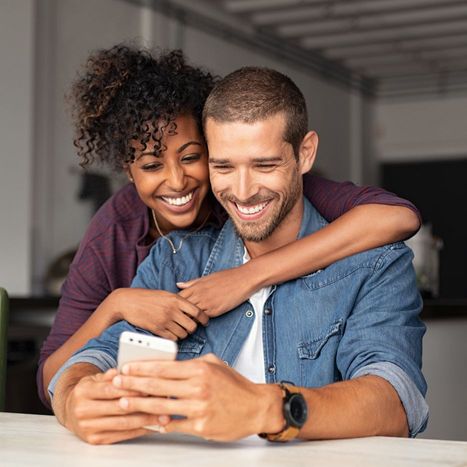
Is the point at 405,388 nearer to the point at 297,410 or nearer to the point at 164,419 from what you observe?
the point at 297,410

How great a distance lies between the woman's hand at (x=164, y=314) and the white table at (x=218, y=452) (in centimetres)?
40

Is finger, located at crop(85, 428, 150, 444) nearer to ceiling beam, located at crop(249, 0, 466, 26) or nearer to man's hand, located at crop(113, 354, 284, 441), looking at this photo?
man's hand, located at crop(113, 354, 284, 441)

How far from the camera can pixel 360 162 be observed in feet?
35.2

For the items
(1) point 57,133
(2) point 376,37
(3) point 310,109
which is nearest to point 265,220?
(1) point 57,133

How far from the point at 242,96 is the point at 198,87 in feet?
1.25

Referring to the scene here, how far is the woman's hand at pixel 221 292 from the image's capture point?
1.96 meters

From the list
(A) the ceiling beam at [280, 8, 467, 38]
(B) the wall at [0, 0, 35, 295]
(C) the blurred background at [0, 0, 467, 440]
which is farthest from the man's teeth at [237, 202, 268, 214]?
(A) the ceiling beam at [280, 8, 467, 38]

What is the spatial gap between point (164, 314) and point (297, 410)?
1.76ft

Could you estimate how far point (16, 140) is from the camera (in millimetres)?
5613

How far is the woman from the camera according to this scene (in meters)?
1.97

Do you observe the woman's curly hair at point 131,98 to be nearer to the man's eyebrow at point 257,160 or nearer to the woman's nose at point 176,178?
the woman's nose at point 176,178

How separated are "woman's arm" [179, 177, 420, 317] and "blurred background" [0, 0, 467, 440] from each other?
188 centimetres

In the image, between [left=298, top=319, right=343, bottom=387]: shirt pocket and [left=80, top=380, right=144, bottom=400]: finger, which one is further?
[left=298, top=319, right=343, bottom=387]: shirt pocket

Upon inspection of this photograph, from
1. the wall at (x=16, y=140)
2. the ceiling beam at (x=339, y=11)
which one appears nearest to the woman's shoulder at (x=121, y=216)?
the wall at (x=16, y=140)
